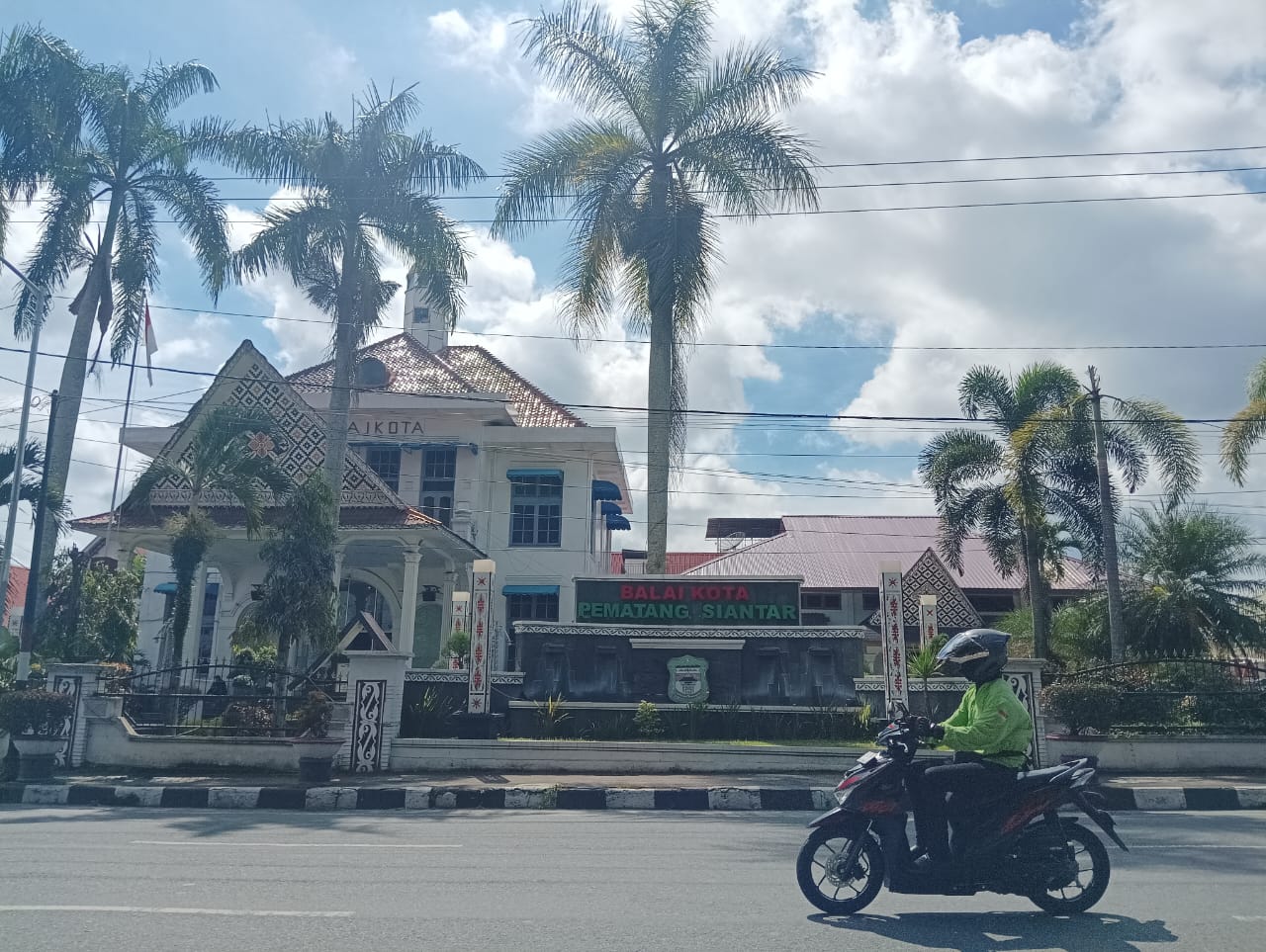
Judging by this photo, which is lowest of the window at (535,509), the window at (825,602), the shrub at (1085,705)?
the shrub at (1085,705)

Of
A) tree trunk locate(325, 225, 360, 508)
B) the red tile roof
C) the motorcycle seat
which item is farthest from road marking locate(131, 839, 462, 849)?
the red tile roof

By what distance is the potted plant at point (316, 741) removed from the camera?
501 inches

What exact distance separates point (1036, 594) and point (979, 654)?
17.6 meters

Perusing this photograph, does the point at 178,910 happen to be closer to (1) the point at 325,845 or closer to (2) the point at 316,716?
(1) the point at 325,845

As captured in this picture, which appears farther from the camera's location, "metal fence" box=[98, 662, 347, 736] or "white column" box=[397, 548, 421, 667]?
"white column" box=[397, 548, 421, 667]

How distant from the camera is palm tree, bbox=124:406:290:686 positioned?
15.8 metres

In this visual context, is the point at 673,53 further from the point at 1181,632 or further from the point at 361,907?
the point at 361,907

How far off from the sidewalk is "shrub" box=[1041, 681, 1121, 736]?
1.48m

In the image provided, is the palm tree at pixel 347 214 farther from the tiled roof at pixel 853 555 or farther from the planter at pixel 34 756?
the tiled roof at pixel 853 555

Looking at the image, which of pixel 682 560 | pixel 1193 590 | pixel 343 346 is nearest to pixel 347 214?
pixel 343 346

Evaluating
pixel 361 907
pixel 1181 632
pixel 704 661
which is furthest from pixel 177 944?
pixel 1181 632

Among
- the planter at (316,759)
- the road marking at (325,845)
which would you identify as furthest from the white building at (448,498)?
the road marking at (325,845)

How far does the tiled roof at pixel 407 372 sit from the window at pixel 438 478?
160 cm

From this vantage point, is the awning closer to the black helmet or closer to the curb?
the curb
